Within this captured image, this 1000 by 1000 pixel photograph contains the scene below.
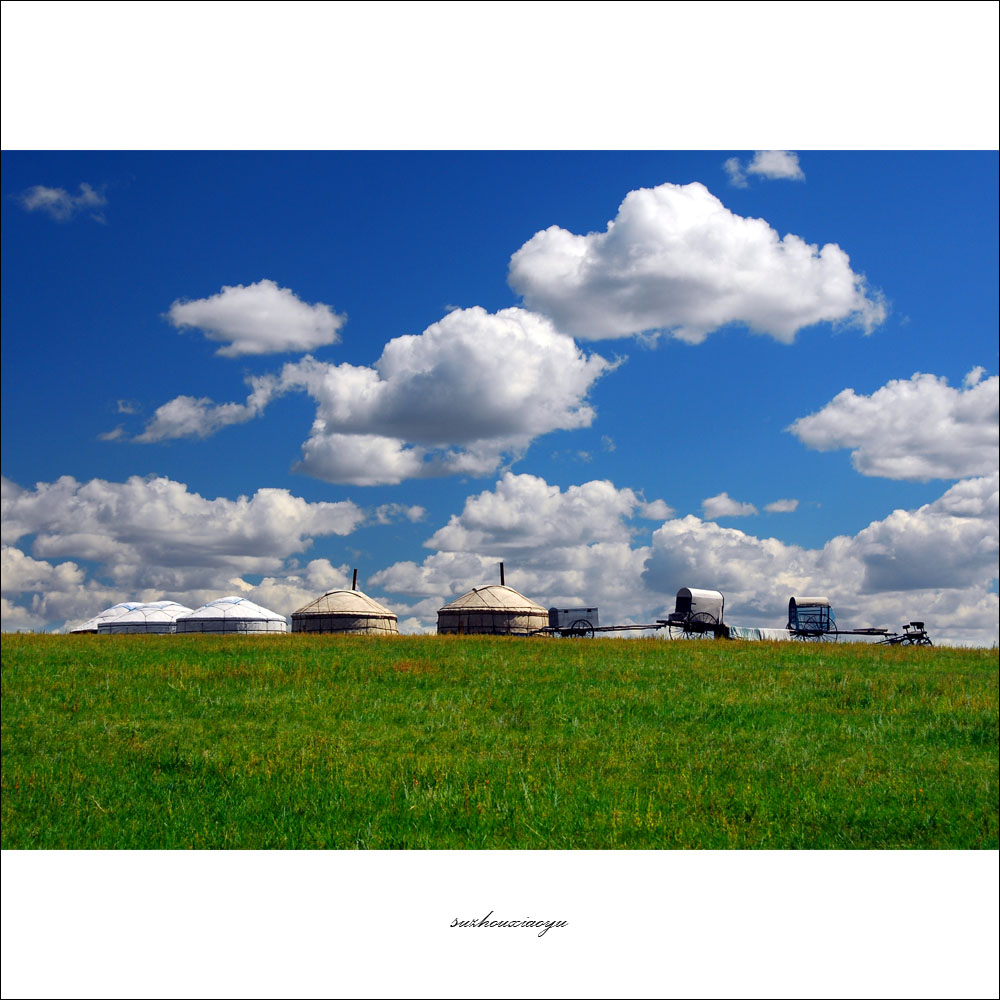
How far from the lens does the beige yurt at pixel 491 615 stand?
55719 millimetres

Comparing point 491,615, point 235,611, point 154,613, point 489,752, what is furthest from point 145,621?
point 489,752

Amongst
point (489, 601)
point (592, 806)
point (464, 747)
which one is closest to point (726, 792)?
point (592, 806)

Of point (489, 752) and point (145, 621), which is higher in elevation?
point (145, 621)

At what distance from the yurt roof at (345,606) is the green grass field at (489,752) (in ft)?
108

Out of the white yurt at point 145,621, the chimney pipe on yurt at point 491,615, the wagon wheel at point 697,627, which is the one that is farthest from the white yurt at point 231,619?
the wagon wheel at point 697,627

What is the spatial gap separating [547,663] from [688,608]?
84.3 feet

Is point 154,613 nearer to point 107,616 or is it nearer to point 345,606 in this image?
point 107,616

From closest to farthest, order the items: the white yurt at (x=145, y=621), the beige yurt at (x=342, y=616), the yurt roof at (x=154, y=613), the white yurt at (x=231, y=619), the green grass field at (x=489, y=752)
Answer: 1. the green grass field at (x=489, y=752)
2. the white yurt at (x=231, y=619)
3. the beige yurt at (x=342, y=616)
4. the white yurt at (x=145, y=621)
5. the yurt roof at (x=154, y=613)

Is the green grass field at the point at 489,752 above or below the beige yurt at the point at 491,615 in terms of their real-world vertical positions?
below

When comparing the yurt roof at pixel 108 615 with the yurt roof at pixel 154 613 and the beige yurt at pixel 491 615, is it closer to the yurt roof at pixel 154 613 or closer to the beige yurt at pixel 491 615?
the yurt roof at pixel 154 613

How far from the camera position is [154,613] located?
63969 millimetres

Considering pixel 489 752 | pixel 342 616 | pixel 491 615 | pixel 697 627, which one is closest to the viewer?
pixel 489 752

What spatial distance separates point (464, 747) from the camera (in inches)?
575

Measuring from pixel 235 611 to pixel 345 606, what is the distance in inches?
282
